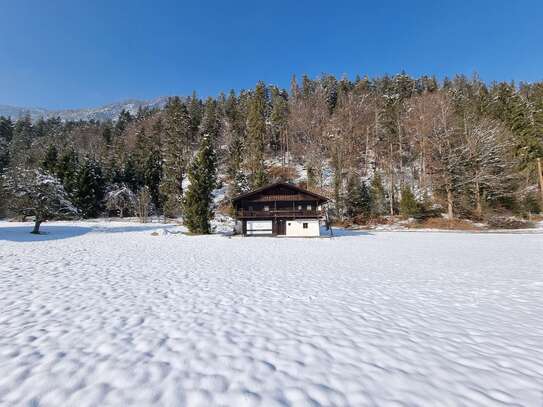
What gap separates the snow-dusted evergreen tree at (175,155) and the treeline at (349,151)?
30 centimetres

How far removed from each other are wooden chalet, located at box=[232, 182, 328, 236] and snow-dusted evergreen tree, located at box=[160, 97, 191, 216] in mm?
20688

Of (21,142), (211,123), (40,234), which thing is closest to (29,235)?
(40,234)

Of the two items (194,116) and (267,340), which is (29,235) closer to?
(267,340)

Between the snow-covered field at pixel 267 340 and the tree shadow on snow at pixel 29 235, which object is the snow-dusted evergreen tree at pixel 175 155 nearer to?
the tree shadow on snow at pixel 29 235

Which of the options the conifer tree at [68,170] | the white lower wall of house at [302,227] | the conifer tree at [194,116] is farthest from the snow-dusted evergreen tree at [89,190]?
the white lower wall of house at [302,227]

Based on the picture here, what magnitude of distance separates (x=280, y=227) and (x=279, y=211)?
2140 millimetres

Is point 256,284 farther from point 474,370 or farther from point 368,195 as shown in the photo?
point 368,195

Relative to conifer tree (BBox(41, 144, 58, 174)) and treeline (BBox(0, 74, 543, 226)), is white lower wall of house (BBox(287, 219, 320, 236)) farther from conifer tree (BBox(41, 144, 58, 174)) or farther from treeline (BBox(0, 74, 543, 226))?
conifer tree (BBox(41, 144, 58, 174))

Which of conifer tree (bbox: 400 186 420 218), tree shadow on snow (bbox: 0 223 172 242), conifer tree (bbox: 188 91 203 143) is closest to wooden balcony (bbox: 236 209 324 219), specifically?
conifer tree (bbox: 400 186 420 218)

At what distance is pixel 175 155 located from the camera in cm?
5881

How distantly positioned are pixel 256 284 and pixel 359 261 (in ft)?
24.5

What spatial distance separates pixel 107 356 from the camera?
3.94 m

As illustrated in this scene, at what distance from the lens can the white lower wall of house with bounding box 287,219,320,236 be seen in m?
31.6

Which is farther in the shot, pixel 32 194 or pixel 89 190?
pixel 89 190
